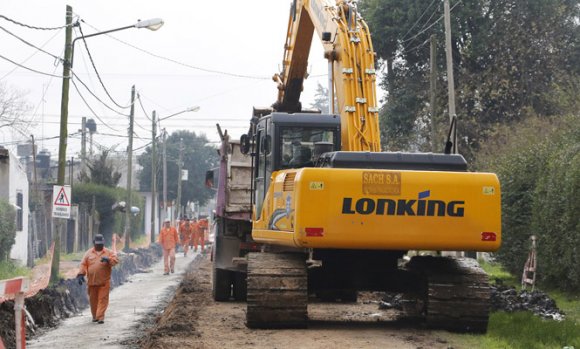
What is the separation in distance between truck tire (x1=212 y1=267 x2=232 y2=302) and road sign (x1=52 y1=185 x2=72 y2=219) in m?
7.34

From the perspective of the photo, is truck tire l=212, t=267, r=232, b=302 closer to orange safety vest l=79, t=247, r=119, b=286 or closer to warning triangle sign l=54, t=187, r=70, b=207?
orange safety vest l=79, t=247, r=119, b=286

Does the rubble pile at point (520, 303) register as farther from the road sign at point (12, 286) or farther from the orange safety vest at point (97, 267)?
the road sign at point (12, 286)

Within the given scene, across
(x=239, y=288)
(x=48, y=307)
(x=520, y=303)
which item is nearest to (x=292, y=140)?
(x=520, y=303)

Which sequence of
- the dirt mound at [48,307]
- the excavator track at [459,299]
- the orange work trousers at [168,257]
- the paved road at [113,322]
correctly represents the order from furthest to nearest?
1. the orange work trousers at [168,257]
2. the dirt mound at [48,307]
3. the paved road at [113,322]
4. the excavator track at [459,299]

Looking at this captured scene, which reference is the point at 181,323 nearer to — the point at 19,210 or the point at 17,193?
the point at 17,193

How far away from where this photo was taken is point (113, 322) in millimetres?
19109

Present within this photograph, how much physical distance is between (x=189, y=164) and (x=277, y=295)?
3353 inches

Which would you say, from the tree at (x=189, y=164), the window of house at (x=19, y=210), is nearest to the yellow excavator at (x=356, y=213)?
the window of house at (x=19, y=210)

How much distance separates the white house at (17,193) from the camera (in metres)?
32.0

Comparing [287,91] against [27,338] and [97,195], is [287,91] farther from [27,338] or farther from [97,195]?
[97,195]

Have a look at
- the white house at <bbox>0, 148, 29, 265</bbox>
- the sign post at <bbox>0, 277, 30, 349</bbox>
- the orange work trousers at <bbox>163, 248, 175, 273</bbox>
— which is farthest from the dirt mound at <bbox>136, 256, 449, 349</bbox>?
the orange work trousers at <bbox>163, 248, 175, 273</bbox>

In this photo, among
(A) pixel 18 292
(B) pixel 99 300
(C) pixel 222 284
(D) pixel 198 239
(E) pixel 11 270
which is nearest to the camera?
(A) pixel 18 292

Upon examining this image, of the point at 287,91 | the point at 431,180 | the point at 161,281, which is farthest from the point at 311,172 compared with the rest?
the point at 161,281

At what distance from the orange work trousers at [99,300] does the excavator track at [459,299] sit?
286 inches
